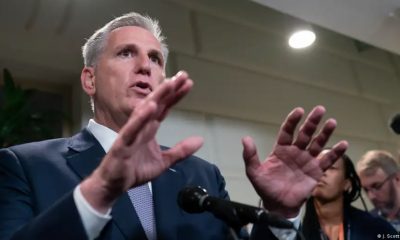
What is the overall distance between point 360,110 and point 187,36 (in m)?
2.22

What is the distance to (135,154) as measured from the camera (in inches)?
24.4

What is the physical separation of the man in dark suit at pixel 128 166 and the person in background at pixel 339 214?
89 centimetres

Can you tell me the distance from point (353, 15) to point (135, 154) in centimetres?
242

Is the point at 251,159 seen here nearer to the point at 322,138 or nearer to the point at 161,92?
the point at 322,138

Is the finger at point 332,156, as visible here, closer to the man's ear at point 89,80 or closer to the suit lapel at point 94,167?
the suit lapel at point 94,167

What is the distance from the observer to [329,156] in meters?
0.97

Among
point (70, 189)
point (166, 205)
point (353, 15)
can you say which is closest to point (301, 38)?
point (353, 15)

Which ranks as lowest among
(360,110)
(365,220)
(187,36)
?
(365,220)

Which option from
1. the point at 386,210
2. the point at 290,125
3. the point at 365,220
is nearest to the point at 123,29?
the point at 290,125

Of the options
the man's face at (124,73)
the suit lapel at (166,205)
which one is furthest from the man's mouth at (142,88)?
the suit lapel at (166,205)

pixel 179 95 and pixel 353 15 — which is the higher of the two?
pixel 353 15

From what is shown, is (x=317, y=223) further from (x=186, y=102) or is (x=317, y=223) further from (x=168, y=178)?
(x=186, y=102)

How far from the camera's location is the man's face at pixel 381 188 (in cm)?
235

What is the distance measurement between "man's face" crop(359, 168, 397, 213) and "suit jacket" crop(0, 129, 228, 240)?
1702 mm
